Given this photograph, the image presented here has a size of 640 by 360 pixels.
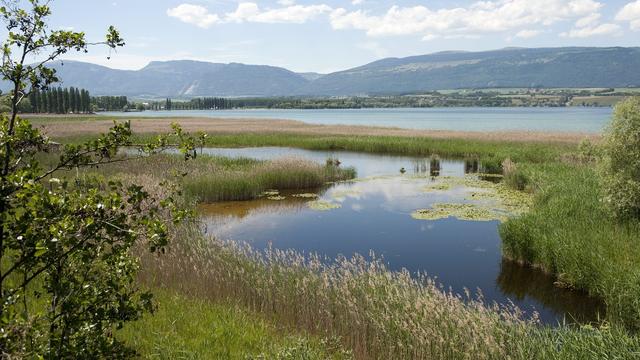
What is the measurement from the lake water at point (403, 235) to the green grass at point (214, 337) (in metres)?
3.49

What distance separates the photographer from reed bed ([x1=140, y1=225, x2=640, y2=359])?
823 centimetres

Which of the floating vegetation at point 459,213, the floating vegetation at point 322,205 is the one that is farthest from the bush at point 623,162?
the floating vegetation at point 322,205

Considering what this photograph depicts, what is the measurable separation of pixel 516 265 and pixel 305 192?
16230 millimetres

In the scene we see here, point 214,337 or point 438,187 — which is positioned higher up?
point 214,337

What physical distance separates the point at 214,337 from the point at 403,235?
12.9 m

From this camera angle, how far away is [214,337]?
358 inches

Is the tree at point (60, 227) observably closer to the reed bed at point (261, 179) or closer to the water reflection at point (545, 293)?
the water reflection at point (545, 293)

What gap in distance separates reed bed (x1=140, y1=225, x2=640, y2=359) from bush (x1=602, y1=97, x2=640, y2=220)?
614cm

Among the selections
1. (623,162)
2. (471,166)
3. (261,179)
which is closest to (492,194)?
(623,162)

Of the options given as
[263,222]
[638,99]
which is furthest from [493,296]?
[263,222]

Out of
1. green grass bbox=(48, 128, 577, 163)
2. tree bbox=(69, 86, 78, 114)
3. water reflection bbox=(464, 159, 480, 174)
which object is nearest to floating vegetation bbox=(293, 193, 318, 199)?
green grass bbox=(48, 128, 577, 163)

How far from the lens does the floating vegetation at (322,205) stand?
2612 cm

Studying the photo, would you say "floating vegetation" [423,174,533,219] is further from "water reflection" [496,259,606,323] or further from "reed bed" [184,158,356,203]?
"reed bed" [184,158,356,203]

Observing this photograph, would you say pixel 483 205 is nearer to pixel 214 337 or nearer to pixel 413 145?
pixel 214 337
